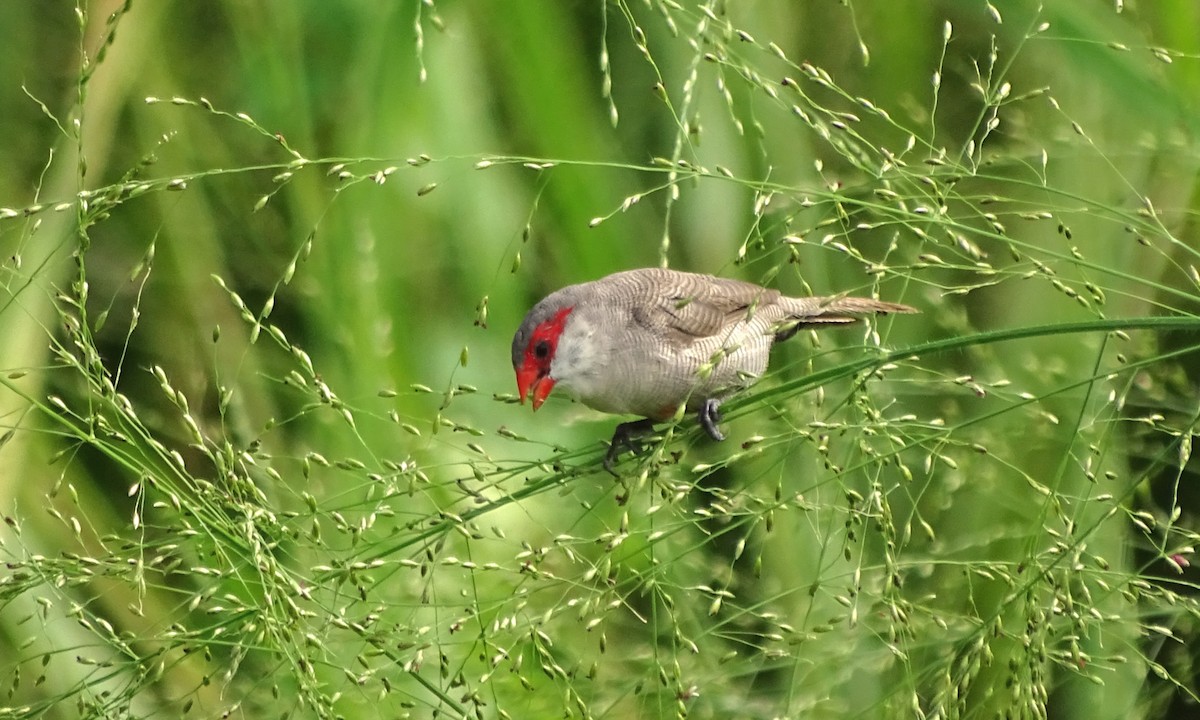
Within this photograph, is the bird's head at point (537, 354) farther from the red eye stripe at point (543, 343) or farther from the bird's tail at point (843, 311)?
the bird's tail at point (843, 311)

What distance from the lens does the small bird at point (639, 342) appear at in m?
2.80

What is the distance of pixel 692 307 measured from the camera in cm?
292

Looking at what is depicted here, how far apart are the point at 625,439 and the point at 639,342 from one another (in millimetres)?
239

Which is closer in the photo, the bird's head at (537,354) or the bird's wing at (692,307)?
the bird's head at (537,354)

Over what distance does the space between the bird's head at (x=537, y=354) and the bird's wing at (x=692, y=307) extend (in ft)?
0.72

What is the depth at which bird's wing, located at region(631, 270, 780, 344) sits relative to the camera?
2910mm

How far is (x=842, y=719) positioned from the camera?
295 centimetres

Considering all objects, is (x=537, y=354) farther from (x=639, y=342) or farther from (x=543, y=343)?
(x=639, y=342)

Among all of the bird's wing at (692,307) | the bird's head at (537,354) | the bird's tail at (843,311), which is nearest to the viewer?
the bird's tail at (843,311)

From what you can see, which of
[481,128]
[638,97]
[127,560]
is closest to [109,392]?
[127,560]

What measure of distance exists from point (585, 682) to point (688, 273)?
987 millimetres

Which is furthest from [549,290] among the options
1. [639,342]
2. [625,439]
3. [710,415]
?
[710,415]

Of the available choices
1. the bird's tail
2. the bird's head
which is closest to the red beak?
the bird's head

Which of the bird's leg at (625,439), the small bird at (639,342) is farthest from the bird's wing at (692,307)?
the bird's leg at (625,439)
